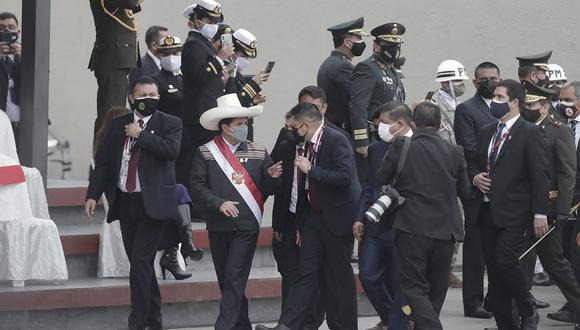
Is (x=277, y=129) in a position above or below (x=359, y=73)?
below

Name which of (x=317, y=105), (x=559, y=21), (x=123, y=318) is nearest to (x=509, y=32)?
(x=559, y=21)

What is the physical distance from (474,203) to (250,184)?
76.4 inches

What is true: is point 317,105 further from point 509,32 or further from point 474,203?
point 509,32

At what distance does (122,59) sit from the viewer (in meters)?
12.9

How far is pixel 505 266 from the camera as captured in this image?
1109 cm

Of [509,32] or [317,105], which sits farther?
[509,32]

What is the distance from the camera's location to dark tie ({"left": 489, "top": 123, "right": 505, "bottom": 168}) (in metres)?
11.3

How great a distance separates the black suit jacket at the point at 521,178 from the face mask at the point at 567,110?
2.06 metres

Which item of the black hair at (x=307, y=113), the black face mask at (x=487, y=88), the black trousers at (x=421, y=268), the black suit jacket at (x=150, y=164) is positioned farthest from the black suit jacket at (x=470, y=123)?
the black suit jacket at (x=150, y=164)

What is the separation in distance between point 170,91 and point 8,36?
5.37 feet

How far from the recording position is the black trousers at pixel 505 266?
1109 centimetres

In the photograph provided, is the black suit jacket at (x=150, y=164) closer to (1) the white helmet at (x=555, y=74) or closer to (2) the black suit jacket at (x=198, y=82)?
(2) the black suit jacket at (x=198, y=82)

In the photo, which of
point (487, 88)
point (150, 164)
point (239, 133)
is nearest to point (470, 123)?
point (487, 88)

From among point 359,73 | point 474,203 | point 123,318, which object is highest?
point 359,73
